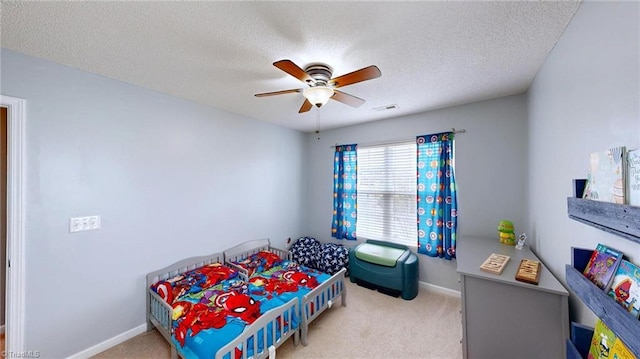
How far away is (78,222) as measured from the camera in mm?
1920

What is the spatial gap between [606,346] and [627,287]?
11.4 inches

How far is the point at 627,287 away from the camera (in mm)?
788

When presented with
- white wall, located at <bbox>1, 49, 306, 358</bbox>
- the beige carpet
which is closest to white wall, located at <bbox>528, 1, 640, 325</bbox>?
the beige carpet

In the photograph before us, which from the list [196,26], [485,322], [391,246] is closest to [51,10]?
[196,26]

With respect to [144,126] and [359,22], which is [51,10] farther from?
[359,22]

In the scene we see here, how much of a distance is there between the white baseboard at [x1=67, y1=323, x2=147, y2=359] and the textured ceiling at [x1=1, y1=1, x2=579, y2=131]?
2400 mm

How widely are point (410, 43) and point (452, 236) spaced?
7.59 feet

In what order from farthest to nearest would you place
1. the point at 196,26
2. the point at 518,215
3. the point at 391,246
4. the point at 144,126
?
1. the point at 391,246
2. the point at 518,215
3. the point at 144,126
4. the point at 196,26

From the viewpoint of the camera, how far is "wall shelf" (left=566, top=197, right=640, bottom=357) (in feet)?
2.26

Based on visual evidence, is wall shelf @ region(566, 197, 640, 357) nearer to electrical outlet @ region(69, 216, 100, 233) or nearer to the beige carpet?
the beige carpet

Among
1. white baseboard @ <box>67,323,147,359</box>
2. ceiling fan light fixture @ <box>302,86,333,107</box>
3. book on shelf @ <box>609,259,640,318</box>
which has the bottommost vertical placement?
white baseboard @ <box>67,323,147,359</box>

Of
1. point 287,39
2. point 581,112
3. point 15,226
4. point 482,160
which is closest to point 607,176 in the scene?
point 581,112

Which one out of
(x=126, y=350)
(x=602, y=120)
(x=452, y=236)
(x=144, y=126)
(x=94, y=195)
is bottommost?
(x=126, y=350)

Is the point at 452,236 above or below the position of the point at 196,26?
below
